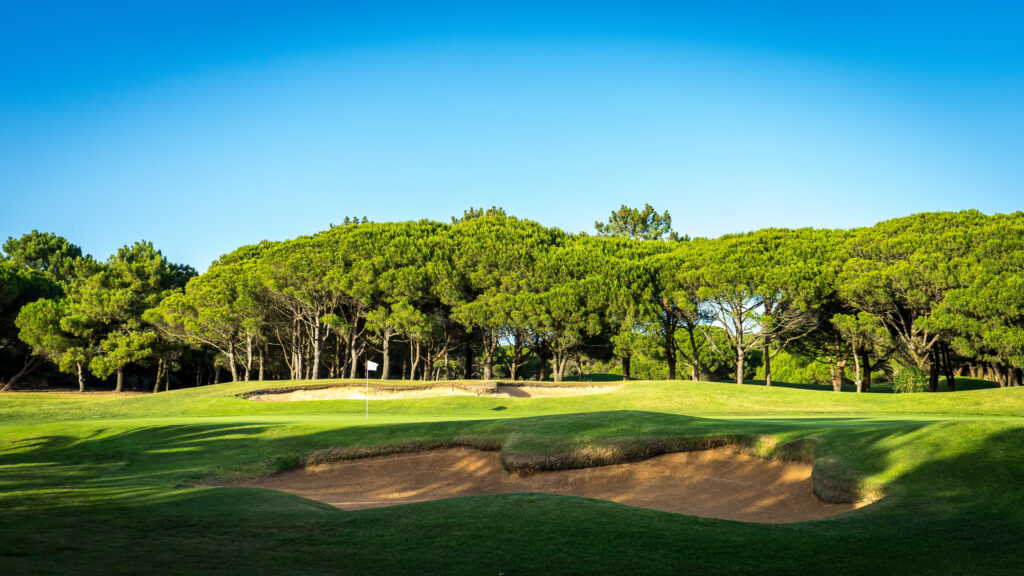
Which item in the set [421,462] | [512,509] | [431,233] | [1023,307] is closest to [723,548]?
[512,509]

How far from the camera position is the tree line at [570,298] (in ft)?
137

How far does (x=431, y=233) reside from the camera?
5547 cm

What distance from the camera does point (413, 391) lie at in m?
40.3

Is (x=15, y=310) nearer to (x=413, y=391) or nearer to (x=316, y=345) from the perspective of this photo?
(x=316, y=345)

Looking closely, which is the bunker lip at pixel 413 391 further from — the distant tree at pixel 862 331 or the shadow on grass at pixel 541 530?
the shadow on grass at pixel 541 530

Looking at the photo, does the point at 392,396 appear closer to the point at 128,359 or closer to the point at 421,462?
the point at 421,462

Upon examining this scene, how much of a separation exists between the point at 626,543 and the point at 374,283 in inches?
1677

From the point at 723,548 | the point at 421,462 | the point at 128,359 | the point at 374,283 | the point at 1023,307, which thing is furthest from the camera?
the point at 128,359

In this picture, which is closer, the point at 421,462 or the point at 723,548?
the point at 723,548

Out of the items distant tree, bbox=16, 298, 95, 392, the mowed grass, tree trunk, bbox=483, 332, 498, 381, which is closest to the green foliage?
tree trunk, bbox=483, 332, 498, 381

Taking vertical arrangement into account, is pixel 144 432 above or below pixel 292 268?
below

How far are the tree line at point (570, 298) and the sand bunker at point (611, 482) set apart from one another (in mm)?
29276

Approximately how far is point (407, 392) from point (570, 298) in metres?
13.5

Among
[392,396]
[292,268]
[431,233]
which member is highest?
[431,233]
